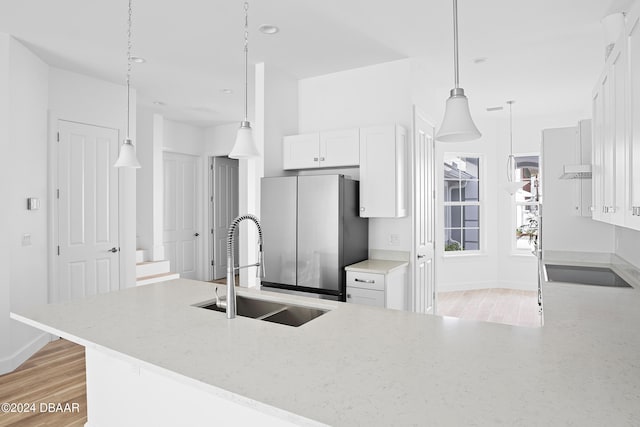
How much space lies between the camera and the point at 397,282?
3.54 metres

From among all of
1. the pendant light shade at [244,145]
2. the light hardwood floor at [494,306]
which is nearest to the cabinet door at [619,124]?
the pendant light shade at [244,145]

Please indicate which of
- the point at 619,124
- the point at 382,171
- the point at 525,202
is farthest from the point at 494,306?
the point at 619,124

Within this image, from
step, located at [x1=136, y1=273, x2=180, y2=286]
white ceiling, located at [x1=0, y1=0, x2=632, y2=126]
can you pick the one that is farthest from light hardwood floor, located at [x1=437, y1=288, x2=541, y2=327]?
step, located at [x1=136, y1=273, x2=180, y2=286]

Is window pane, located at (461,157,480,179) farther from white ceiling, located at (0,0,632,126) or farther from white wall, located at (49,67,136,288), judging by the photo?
white wall, located at (49,67,136,288)

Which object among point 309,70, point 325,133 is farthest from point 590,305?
point 309,70

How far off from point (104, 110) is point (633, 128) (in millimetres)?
4781

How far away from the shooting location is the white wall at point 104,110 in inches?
160

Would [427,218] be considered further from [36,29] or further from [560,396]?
[36,29]

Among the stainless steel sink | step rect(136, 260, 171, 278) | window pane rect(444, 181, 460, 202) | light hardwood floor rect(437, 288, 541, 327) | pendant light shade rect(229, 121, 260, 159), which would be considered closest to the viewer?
the stainless steel sink

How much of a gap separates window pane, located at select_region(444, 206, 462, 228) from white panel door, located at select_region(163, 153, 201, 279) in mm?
4364

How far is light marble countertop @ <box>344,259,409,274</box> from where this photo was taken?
3280 mm

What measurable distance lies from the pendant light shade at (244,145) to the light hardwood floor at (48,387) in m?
1.98

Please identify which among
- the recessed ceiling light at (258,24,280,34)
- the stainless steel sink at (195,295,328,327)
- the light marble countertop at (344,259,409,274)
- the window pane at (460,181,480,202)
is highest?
the recessed ceiling light at (258,24,280,34)

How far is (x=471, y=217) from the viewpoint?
21.9 ft
